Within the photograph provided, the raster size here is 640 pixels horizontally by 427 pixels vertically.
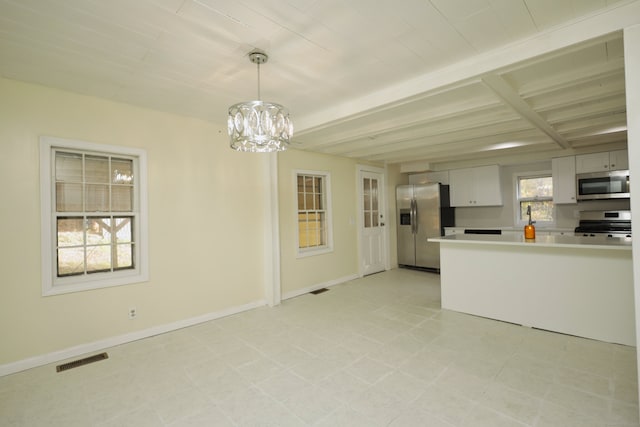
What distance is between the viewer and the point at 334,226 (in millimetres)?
5535

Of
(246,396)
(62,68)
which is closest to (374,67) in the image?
(62,68)

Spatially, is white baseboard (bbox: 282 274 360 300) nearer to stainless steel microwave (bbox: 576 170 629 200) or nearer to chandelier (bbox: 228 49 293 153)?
chandelier (bbox: 228 49 293 153)

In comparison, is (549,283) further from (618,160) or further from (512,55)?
(618,160)

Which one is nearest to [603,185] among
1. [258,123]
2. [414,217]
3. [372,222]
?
[414,217]

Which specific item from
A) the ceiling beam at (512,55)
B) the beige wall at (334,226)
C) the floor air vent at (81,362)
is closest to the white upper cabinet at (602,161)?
the beige wall at (334,226)

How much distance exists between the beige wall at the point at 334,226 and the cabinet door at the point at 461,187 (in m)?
2.29

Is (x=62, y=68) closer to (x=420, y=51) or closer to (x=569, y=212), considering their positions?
(x=420, y=51)

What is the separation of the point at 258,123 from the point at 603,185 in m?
5.67

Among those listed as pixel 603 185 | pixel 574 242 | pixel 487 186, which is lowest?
pixel 574 242

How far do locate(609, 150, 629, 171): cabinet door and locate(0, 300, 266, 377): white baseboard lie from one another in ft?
20.2

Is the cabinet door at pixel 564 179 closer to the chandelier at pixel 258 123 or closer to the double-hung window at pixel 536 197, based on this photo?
the double-hung window at pixel 536 197

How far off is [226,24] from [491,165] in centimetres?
578

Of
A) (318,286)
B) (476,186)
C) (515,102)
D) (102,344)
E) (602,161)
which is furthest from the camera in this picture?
(476,186)

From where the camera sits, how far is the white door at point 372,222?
20.0 ft
